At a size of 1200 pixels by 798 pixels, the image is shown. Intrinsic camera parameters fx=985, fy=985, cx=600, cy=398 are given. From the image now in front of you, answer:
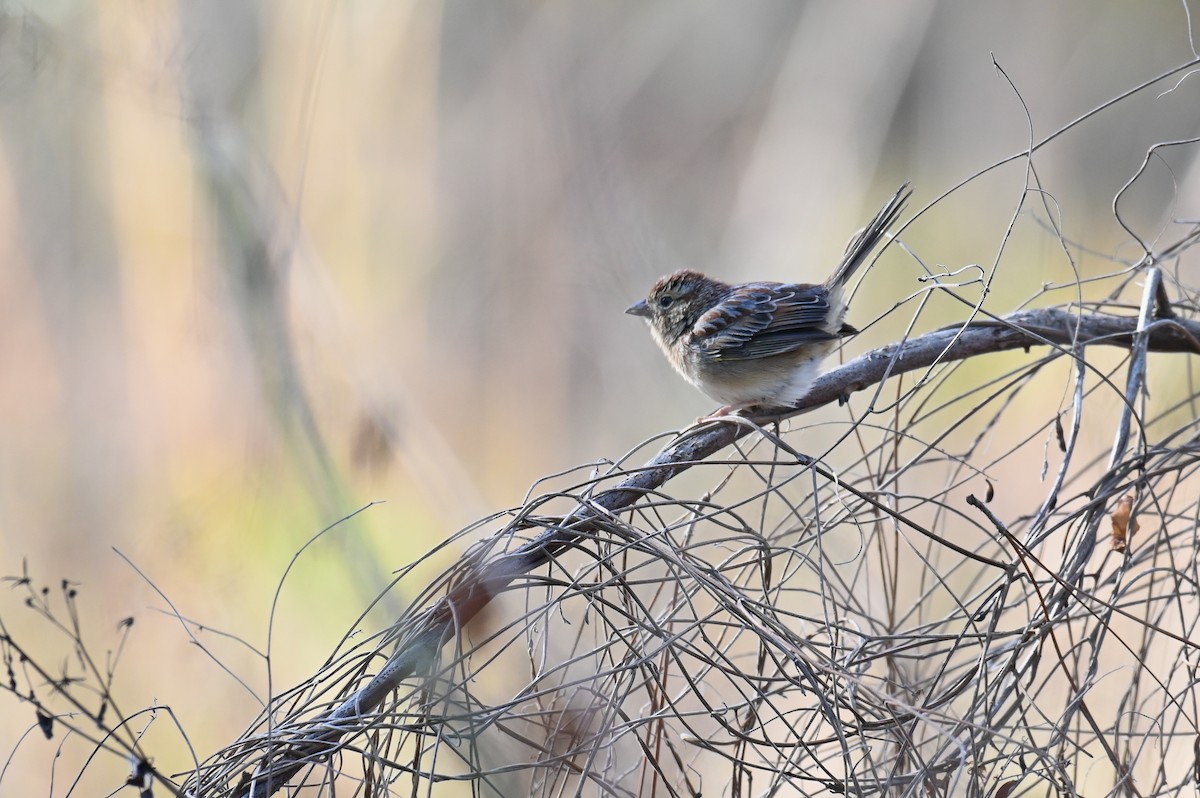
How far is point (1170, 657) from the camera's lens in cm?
469

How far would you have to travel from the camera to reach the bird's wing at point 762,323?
3.75 meters

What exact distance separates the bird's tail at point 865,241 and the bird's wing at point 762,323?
111 millimetres

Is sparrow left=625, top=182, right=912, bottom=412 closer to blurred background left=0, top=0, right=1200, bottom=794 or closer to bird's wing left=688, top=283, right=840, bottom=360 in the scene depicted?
bird's wing left=688, top=283, right=840, bottom=360

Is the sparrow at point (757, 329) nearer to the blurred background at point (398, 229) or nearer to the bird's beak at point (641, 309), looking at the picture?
the bird's beak at point (641, 309)

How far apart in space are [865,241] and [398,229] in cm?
422

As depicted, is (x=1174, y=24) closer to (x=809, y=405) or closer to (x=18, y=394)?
(x=809, y=405)

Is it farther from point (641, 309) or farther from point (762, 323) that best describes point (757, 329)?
point (641, 309)

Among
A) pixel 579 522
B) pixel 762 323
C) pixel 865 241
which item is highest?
pixel 762 323

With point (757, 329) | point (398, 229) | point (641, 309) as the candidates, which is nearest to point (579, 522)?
point (757, 329)

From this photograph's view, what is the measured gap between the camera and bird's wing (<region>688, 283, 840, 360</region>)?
3748mm

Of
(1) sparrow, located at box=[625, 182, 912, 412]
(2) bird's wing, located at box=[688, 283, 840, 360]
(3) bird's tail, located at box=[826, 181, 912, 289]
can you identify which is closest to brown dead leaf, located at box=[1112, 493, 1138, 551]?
(1) sparrow, located at box=[625, 182, 912, 412]

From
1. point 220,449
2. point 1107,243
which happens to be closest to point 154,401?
point 220,449

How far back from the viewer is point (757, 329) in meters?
3.86

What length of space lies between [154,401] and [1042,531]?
5.89 m
